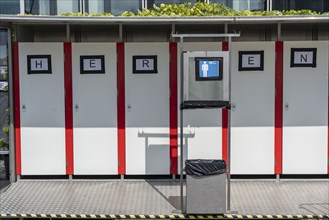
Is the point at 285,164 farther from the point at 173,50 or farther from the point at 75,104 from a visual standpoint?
the point at 75,104

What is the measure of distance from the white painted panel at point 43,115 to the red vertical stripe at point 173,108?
1.79 meters

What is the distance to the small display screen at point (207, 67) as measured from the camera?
7.16 metres

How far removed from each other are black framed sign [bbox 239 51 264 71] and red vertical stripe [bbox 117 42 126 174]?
1.94m

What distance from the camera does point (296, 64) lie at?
8477mm

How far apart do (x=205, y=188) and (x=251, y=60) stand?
2574mm

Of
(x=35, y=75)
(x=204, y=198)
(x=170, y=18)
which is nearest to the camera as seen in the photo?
(x=204, y=198)

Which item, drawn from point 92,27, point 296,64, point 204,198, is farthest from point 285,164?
point 92,27

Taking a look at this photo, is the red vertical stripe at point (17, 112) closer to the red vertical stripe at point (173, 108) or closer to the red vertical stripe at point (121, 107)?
the red vertical stripe at point (121, 107)

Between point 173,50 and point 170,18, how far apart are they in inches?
41.2

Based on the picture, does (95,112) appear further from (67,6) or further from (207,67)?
(207,67)

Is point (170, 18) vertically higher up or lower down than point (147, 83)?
higher up

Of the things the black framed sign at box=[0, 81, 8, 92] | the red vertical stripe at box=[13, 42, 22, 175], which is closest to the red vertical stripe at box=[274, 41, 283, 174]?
the red vertical stripe at box=[13, 42, 22, 175]

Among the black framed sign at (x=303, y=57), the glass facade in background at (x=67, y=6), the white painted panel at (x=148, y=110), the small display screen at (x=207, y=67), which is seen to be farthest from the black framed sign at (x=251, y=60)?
the glass facade in background at (x=67, y=6)

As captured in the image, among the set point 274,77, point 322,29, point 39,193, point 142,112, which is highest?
point 322,29
